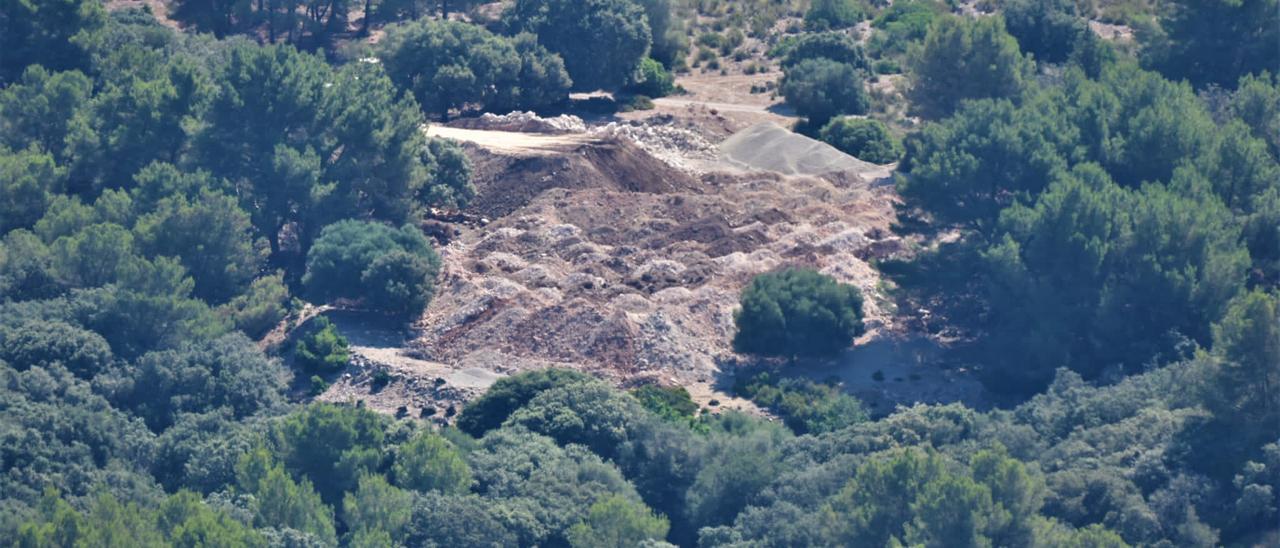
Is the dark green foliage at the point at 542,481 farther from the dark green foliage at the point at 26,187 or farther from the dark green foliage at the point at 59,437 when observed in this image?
the dark green foliage at the point at 26,187


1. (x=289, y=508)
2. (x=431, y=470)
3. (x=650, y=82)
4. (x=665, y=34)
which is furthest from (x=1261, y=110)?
(x=289, y=508)

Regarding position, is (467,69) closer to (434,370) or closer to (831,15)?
(831,15)

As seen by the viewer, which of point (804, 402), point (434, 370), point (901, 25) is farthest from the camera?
point (901, 25)

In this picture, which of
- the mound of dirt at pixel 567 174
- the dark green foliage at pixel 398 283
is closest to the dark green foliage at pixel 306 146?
the mound of dirt at pixel 567 174

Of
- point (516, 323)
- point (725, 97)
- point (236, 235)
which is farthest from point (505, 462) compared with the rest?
point (725, 97)

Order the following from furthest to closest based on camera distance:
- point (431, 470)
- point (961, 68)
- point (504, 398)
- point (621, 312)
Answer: point (961, 68) → point (621, 312) → point (504, 398) → point (431, 470)

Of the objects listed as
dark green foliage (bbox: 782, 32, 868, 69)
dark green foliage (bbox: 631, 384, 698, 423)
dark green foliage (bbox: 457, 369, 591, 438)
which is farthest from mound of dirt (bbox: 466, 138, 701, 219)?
dark green foliage (bbox: 782, 32, 868, 69)

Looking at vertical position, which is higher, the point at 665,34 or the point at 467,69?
the point at 467,69
